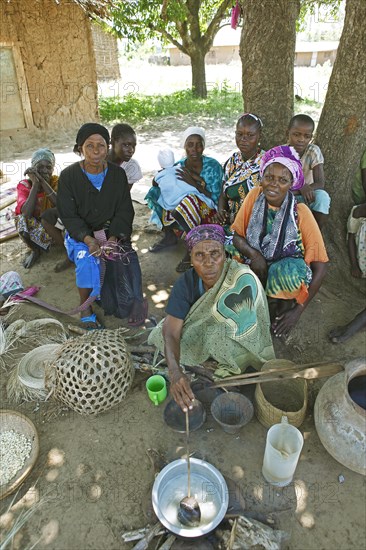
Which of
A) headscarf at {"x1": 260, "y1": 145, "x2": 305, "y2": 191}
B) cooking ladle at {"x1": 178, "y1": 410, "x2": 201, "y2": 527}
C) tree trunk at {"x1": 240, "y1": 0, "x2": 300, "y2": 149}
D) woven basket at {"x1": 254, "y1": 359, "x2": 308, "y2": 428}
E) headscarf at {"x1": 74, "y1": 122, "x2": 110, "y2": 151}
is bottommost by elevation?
cooking ladle at {"x1": 178, "y1": 410, "x2": 201, "y2": 527}

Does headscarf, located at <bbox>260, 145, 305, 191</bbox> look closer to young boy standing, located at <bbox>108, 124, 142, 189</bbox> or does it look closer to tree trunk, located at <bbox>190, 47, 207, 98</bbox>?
young boy standing, located at <bbox>108, 124, 142, 189</bbox>

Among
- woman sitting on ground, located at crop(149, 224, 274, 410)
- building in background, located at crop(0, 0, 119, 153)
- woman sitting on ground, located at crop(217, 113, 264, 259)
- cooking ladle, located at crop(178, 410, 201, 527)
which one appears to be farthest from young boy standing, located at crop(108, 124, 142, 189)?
building in background, located at crop(0, 0, 119, 153)

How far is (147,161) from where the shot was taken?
24.9ft

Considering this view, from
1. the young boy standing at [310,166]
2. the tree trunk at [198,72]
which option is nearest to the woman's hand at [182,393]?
the young boy standing at [310,166]

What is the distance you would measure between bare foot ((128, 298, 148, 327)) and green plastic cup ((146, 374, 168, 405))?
76 cm

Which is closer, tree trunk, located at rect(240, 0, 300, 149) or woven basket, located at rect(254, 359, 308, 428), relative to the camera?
woven basket, located at rect(254, 359, 308, 428)

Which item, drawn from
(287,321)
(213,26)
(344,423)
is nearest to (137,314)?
(287,321)

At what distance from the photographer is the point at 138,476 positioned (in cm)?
223

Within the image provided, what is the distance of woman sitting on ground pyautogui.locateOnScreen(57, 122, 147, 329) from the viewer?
317 cm

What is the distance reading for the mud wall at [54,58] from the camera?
7523 mm

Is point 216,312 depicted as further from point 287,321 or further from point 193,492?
point 193,492

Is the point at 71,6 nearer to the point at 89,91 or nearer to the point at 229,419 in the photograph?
the point at 89,91

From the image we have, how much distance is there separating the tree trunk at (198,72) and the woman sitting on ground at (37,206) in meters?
10.2

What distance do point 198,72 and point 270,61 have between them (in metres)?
10.3
